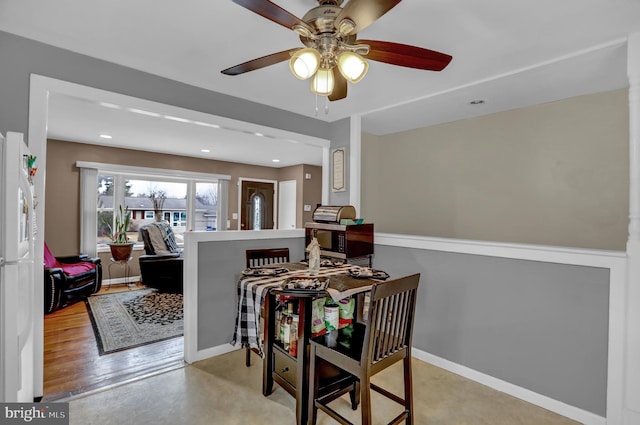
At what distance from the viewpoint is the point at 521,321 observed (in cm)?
230

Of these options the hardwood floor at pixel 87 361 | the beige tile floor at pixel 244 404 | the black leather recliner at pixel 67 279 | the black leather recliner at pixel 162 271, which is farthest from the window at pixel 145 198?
the beige tile floor at pixel 244 404

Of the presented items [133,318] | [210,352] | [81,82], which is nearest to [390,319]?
[210,352]

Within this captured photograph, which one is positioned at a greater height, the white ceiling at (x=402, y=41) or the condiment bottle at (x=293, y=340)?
the white ceiling at (x=402, y=41)

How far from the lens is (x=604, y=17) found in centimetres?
177

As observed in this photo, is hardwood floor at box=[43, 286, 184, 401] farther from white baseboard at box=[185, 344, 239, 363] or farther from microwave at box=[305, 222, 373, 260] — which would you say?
microwave at box=[305, 222, 373, 260]

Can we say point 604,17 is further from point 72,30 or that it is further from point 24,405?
point 24,405

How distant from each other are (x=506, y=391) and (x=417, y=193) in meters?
2.45

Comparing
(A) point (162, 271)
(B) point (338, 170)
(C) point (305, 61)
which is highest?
(C) point (305, 61)

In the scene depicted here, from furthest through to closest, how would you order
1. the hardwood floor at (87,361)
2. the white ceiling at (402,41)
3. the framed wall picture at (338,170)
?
the framed wall picture at (338,170) < the hardwood floor at (87,361) < the white ceiling at (402,41)

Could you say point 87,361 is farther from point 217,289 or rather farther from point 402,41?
point 402,41

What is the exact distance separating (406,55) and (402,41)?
1.68 ft

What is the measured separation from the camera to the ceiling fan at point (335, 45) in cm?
127

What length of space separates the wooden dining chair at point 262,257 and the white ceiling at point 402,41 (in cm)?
143

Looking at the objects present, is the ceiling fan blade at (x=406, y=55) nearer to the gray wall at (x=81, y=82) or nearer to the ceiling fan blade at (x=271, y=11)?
the ceiling fan blade at (x=271, y=11)
